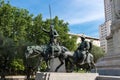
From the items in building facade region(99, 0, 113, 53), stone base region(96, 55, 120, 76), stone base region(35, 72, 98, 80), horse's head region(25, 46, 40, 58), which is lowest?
stone base region(35, 72, 98, 80)

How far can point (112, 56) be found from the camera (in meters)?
22.5

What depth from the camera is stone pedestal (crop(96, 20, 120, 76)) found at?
21122 mm

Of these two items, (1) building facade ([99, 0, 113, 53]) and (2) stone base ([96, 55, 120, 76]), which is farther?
(1) building facade ([99, 0, 113, 53])

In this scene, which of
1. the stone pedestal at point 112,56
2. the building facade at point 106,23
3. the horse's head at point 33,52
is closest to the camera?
the horse's head at point 33,52

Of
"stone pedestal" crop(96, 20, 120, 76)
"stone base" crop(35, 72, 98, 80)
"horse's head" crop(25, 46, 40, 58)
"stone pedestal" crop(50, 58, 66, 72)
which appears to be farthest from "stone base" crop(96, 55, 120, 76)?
"horse's head" crop(25, 46, 40, 58)

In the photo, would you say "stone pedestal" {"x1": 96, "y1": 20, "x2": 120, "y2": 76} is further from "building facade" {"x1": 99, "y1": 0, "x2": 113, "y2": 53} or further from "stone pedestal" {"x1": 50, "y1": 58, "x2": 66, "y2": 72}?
"building facade" {"x1": 99, "y1": 0, "x2": 113, "y2": 53}

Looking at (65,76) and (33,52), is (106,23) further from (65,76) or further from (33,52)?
(65,76)

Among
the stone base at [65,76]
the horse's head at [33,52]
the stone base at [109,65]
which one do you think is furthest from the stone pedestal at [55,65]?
the stone base at [109,65]

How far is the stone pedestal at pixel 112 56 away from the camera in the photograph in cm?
2112

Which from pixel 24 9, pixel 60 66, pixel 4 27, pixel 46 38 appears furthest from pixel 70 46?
pixel 60 66

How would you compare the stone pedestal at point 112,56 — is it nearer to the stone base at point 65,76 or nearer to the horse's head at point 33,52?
the stone base at point 65,76

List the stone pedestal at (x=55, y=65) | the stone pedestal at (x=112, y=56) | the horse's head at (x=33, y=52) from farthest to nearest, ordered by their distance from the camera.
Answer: the stone pedestal at (x=112, y=56), the stone pedestal at (x=55, y=65), the horse's head at (x=33, y=52)

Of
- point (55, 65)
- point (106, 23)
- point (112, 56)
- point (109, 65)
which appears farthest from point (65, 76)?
point (106, 23)

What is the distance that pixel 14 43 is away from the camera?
136 ft
